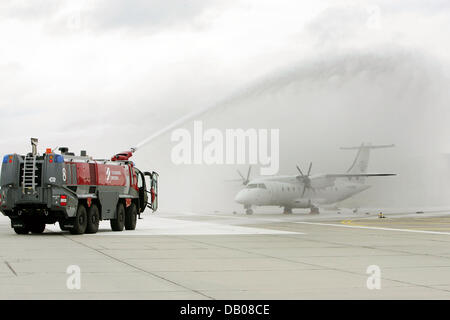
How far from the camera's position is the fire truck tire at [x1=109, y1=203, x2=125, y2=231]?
1185 inches

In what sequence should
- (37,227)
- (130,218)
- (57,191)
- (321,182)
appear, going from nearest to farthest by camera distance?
(57,191) → (37,227) → (130,218) → (321,182)

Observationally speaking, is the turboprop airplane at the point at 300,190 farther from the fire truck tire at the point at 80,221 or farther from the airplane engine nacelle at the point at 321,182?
the fire truck tire at the point at 80,221

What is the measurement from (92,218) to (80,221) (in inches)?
34.6

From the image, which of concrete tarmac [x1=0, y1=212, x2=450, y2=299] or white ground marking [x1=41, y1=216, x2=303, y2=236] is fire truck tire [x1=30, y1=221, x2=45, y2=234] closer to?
white ground marking [x1=41, y1=216, x2=303, y2=236]

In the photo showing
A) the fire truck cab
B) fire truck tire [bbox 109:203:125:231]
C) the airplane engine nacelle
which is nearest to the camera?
the fire truck cab

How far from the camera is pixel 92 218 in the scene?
27.9 metres

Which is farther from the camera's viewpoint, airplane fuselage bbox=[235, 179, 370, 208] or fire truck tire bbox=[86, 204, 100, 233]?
airplane fuselage bbox=[235, 179, 370, 208]

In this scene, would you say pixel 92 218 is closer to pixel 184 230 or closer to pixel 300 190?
pixel 184 230

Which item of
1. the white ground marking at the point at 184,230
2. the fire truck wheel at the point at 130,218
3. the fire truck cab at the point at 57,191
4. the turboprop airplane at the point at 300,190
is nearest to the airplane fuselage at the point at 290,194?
the turboprop airplane at the point at 300,190

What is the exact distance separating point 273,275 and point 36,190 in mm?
14805

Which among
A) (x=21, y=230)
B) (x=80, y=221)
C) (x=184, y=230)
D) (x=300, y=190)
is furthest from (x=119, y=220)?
(x=300, y=190)

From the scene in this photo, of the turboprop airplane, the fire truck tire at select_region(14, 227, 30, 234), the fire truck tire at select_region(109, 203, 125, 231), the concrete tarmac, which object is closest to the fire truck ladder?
the fire truck tire at select_region(14, 227, 30, 234)

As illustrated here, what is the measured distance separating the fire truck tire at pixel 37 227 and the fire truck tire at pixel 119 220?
2.95 m

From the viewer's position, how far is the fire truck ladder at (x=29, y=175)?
26.2 m
